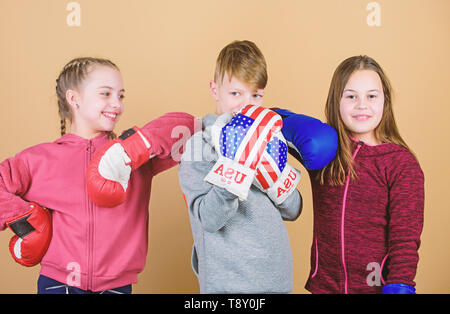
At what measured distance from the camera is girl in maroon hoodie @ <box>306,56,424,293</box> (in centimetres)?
129

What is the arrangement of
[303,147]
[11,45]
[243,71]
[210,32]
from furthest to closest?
[210,32], [11,45], [243,71], [303,147]

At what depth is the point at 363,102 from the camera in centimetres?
139

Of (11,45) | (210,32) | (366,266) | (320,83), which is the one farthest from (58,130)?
(366,266)

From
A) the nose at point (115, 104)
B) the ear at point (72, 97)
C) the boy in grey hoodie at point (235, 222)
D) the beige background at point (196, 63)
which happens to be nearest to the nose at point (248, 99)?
the boy in grey hoodie at point (235, 222)

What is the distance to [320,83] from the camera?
7.22 ft

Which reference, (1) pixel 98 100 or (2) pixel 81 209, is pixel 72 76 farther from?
(2) pixel 81 209

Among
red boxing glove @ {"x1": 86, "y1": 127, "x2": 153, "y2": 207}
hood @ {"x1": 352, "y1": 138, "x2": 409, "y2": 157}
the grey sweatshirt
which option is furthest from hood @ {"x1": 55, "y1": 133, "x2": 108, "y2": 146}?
hood @ {"x1": 352, "y1": 138, "x2": 409, "y2": 157}

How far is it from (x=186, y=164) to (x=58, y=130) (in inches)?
38.9

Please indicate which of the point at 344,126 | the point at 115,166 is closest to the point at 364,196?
the point at 344,126

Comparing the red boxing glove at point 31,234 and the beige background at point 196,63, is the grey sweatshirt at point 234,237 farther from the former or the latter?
the beige background at point 196,63

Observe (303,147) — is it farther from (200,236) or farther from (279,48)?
(279,48)

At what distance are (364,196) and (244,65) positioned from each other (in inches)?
20.1

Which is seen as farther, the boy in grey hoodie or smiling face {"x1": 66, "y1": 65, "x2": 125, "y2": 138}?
smiling face {"x1": 66, "y1": 65, "x2": 125, "y2": 138}

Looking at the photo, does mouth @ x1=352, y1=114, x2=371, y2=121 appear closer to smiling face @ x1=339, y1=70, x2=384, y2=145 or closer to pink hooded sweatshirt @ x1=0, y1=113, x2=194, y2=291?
smiling face @ x1=339, y1=70, x2=384, y2=145
